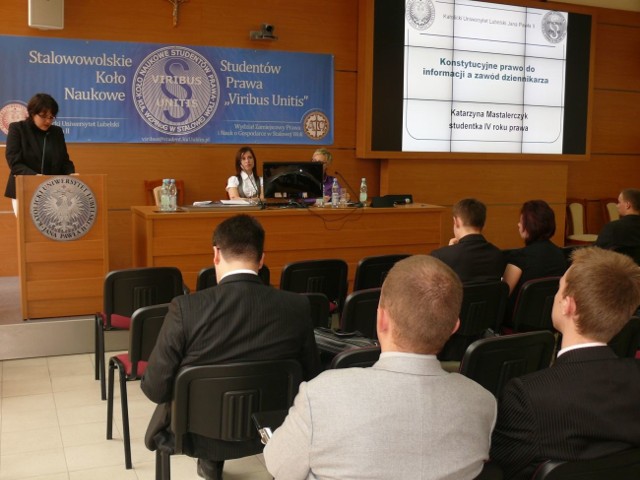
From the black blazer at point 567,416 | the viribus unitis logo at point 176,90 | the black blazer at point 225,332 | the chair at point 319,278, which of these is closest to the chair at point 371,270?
the chair at point 319,278

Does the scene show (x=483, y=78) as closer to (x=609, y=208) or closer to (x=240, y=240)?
(x=609, y=208)

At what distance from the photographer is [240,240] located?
2.67m

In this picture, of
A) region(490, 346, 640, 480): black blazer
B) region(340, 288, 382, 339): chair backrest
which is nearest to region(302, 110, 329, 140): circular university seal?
region(340, 288, 382, 339): chair backrest

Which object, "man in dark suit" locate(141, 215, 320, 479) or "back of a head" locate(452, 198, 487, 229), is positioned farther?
"back of a head" locate(452, 198, 487, 229)

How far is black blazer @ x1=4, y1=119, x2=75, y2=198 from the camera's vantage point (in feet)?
17.3

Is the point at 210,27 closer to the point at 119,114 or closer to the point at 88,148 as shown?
the point at 119,114

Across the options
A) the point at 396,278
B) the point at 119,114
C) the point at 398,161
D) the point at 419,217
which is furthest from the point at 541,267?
the point at 119,114

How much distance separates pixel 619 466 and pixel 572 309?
0.40m

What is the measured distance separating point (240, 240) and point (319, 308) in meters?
1.00

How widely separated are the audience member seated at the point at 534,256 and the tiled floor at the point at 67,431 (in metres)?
1.84

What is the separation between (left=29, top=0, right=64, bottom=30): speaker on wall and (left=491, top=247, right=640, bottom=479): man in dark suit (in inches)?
234

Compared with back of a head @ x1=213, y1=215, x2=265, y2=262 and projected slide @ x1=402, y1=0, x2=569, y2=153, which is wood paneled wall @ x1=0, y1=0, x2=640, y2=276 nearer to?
projected slide @ x1=402, y1=0, x2=569, y2=153

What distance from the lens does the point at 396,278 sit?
1.66m

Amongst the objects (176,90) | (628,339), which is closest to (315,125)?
(176,90)
